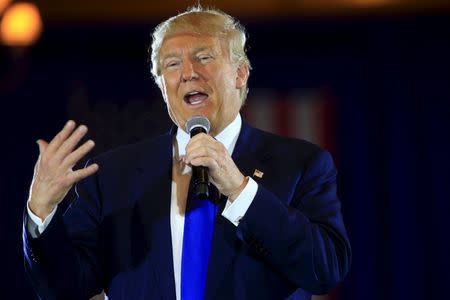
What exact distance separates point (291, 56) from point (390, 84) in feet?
2.00

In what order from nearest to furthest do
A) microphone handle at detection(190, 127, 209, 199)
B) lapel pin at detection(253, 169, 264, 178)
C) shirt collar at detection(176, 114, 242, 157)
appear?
microphone handle at detection(190, 127, 209, 199) → lapel pin at detection(253, 169, 264, 178) → shirt collar at detection(176, 114, 242, 157)

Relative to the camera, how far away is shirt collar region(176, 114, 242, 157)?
90.2 inches

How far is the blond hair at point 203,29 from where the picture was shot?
7.70ft

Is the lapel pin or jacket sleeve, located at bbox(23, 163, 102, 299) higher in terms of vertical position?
the lapel pin

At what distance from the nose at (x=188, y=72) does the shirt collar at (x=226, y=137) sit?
0.14 meters

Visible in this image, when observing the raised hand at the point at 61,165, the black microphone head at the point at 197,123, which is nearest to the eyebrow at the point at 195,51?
the black microphone head at the point at 197,123

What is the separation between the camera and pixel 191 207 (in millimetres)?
2135

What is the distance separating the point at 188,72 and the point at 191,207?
36 cm

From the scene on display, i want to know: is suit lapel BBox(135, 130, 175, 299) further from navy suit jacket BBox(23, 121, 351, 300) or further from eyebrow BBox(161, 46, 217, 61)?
eyebrow BBox(161, 46, 217, 61)

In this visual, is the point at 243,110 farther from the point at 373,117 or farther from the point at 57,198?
the point at 57,198

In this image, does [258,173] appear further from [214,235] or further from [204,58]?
[204,58]

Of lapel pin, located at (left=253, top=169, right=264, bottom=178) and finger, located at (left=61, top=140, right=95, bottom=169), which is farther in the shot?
lapel pin, located at (left=253, top=169, right=264, bottom=178)

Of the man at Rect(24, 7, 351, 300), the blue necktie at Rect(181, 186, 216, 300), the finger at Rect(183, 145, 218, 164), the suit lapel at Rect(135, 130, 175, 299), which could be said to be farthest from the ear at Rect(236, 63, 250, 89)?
the finger at Rect(183, 145, 218, 164)

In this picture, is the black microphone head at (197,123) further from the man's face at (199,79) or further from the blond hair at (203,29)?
the blond hair at (203,29)
